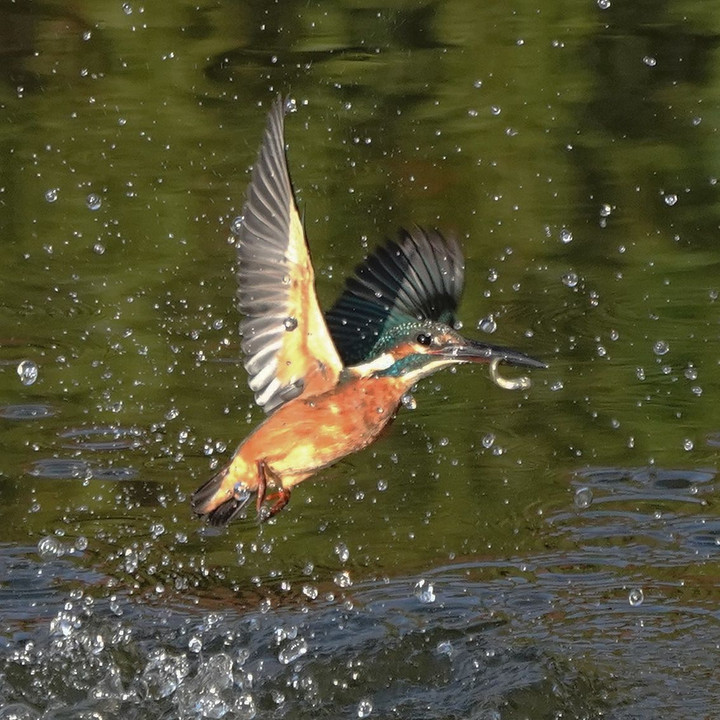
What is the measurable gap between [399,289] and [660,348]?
1963mm

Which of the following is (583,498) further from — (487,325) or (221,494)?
(221,494)

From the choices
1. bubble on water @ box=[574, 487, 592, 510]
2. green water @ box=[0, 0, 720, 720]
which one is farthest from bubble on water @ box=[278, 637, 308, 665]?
bubble on water @ box=[574, 487, 592, 510]

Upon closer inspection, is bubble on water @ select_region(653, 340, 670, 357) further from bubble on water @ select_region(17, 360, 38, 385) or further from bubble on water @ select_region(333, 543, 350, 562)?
bubble on water @ select_region(17, 360, 38, 385)

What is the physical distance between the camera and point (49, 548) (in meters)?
4.67

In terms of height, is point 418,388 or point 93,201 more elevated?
point 93,201

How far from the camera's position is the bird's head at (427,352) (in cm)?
404

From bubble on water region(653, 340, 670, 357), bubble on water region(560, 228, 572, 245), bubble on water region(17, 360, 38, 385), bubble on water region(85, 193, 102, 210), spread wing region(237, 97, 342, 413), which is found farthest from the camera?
bubble on water region(85, 193, 102, 210)

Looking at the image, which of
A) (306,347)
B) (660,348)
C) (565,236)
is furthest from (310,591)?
(565,236)

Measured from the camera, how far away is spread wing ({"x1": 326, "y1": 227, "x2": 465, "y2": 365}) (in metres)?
4.11

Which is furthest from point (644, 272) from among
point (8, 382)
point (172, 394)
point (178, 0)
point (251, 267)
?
point (178, 0)

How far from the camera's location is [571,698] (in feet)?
12.8

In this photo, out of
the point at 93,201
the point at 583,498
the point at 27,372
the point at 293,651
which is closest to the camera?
the point at 293,651

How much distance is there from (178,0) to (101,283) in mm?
3689

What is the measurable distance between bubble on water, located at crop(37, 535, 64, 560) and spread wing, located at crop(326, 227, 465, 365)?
41.2 inches
